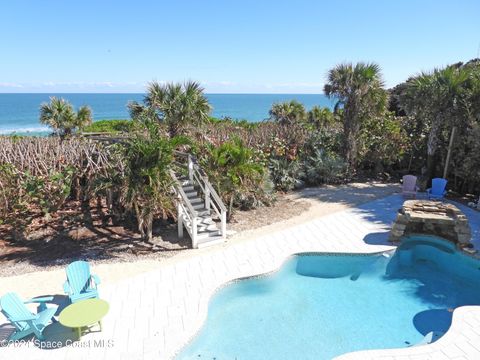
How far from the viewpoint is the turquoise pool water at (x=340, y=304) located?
20.4ft

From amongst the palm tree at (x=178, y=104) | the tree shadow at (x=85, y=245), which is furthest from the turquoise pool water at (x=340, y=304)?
the palm tree at (x=178, y=104)

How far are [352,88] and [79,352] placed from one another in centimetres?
1502

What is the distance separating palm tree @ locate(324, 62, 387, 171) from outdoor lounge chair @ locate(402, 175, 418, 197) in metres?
3.14

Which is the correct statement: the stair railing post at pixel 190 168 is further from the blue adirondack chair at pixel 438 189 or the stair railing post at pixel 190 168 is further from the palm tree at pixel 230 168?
the blue adirondack chair at pixel 438 189

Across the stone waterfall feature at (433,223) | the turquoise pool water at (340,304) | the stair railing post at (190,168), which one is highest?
the stair railing post at (190,168)

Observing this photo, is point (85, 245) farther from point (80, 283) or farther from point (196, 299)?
point (196, 299)

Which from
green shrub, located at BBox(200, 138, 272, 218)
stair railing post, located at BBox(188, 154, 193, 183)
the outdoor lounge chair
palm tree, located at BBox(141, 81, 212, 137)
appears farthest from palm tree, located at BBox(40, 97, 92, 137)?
the outdoor lounge chair

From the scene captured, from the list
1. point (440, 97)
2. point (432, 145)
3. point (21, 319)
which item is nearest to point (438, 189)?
point (432, 145)

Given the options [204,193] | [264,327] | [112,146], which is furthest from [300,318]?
[112,146]

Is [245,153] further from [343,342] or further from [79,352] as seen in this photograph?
[79,352]

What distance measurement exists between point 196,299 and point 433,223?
24.2 ft

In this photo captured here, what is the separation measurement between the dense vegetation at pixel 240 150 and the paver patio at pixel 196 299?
2.12 m

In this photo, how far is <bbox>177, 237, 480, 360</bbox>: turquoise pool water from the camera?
245 inches

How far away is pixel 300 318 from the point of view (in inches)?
276
